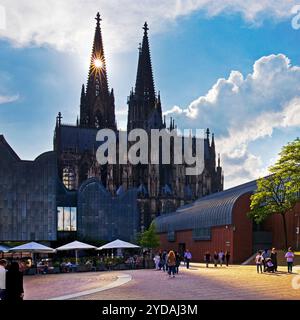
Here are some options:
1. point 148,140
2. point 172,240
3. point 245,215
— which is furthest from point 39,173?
point 148,140

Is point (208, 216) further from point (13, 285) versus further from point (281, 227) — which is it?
point (13, 285)

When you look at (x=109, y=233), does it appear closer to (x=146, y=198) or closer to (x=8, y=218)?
(x=8, y=218)

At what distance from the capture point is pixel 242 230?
5344 cm

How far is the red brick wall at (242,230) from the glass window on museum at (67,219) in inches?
1022

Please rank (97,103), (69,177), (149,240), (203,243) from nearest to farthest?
(203,243) → (149,240) → (69,177) → (97,103)

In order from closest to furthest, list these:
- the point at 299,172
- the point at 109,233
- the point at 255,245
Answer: the point at 299,172
the point at 255,245
the point at 109,233

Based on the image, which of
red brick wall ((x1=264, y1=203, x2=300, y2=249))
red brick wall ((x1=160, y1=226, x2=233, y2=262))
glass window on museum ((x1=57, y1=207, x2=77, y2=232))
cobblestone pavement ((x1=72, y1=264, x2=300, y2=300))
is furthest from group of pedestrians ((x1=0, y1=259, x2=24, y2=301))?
glass window on museum ((x1=57, y1=207, x2=77, y2=232))

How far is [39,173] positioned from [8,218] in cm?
659

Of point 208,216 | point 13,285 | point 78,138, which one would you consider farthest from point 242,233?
point 78,138

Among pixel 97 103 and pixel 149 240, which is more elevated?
pixel 97 103

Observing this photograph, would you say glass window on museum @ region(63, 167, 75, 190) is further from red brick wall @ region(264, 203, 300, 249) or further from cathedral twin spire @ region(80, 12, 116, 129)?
red brick wall @ region(264, 203, 300, 249)

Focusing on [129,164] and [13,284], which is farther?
[129,164]

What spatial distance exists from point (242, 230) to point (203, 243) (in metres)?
9.08
